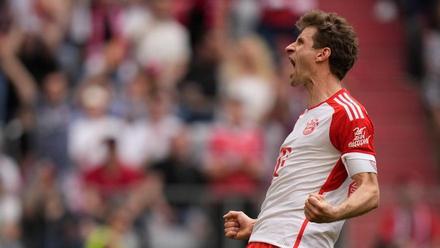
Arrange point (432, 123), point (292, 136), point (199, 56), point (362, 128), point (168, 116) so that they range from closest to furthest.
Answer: point (362, 128) < point (292, 136) < point (168, 116) < point (199, 56) < point (432, 123)

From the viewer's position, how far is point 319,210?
6078 millimetres

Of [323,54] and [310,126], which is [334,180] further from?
[323,54]

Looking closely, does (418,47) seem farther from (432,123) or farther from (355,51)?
(355,51)

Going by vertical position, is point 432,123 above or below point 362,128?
below

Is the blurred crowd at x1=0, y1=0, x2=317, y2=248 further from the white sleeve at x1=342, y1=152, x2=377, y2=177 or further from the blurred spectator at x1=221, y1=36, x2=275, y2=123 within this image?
the white sleeve at x1=342, y1=152, x2=377, y2=177

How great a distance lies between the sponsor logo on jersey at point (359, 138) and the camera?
20.9 feet

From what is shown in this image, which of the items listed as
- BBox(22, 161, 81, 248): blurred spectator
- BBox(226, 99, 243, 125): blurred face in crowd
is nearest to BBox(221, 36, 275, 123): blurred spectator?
BBox(226, 99, 243, 125): blurred face in crowd

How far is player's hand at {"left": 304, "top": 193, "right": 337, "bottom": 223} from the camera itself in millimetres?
6070

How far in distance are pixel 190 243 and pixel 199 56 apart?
301 cm

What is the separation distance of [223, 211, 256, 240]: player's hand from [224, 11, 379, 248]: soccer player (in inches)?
5.6

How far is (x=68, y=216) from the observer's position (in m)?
13.5

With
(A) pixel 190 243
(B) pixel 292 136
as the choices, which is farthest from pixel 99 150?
(B) pixel 292 136

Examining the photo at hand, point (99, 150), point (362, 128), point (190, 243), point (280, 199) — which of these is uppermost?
point (362, 128)

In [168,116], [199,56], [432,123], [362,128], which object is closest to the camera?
[362,128]
